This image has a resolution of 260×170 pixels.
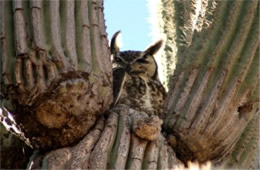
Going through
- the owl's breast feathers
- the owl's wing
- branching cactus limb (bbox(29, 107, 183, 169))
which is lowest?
branching cactus limb (bbox(29, 107, 183, 169))

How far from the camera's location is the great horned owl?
4.12 meters

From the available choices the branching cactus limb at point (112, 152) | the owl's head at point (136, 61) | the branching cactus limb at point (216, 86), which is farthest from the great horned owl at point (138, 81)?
the branching cactus limb at point (112, 152)

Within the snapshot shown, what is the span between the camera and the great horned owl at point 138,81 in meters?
4.12

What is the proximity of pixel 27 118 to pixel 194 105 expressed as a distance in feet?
2.49

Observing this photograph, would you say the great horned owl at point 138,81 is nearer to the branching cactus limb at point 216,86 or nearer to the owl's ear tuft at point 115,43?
the owl's ear tuft at point 115,43

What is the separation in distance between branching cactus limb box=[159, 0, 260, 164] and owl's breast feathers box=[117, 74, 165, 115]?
390mm

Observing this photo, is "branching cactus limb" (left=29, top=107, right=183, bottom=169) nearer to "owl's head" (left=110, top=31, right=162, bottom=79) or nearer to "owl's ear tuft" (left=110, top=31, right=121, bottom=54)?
"owl's head" (left=110, top=31, right=162, bottom=79)

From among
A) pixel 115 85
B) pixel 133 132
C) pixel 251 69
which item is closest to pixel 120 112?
pixel 133 132

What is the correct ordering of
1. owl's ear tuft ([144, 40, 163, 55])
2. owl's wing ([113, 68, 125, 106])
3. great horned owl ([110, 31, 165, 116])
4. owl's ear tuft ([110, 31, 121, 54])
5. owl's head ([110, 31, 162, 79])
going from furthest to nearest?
owl's ear tuft ([110, 31, 121, 54]), owl's head ([110, 31, 162, 79]), owl's ear tuft ([144, 40, 163, 55]), great horned owl ([110, 31, 165, 116]), owl's wing ([113, 68, 125, 106])

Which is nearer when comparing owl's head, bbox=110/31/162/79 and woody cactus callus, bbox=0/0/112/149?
woody cactus callus, bbox=0/0/112/149

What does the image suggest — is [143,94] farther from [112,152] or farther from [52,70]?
[52,70]

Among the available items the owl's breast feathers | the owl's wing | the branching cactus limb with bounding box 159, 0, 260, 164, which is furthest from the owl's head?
the branching cactus limb with bounding box 159, 0, 260, 164

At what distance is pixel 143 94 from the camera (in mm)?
4371

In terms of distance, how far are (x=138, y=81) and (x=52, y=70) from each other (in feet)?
5.98
